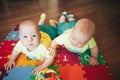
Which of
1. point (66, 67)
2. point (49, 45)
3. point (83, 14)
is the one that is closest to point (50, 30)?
point (49, 45)

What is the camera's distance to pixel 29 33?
35.5 inches

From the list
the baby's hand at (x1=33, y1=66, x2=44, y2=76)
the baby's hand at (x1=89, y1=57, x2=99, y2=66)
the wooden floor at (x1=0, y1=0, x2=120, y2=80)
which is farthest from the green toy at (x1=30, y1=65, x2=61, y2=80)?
the wooden floor at (x1=0, y1=0, x2=120, y2=80)

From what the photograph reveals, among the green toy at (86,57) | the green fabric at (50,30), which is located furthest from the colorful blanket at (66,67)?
the green fabric at (50,30)

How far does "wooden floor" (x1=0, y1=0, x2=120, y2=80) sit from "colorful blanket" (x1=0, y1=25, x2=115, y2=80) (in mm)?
131

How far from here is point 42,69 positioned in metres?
0.98

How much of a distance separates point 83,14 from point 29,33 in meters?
0.88

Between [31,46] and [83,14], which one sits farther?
[83,14]

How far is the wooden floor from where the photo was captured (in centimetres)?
129

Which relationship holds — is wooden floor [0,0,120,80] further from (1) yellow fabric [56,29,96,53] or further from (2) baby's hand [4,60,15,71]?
(2) baby's hand [4,60,15,71]

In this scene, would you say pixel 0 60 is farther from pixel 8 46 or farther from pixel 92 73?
pixel 92 73

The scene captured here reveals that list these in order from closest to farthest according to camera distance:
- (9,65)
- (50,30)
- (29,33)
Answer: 1. (29,33)
2. (9,65)
3. (50,30)

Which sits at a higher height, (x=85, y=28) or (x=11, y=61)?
(x=85, y=28)

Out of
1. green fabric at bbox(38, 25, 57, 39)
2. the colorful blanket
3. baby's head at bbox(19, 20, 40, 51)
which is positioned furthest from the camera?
green fabric at bbox(38, 25, 57, 39)

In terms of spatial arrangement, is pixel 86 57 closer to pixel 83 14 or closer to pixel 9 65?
pixel 9 65
